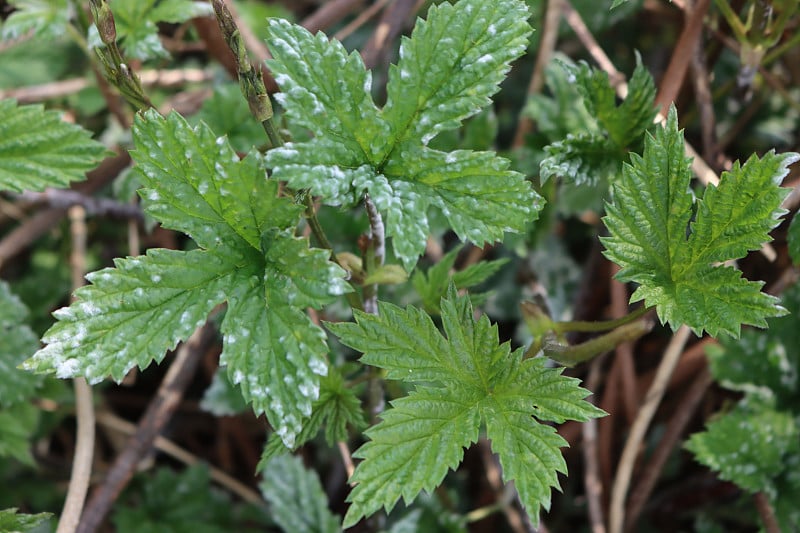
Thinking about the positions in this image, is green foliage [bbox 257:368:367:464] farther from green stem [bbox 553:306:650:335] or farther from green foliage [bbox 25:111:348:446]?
green stem [bbox 553:306:650:335]

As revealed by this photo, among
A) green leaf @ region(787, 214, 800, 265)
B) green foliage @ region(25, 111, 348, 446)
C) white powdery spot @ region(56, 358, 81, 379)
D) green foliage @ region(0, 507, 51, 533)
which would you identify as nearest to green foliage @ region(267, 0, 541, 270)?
green foliage @ region(25, 111, 348, 446)

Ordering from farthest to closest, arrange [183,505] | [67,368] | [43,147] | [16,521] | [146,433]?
[183,505]
[146,433]
[43,147]
[16,521]
[67,368]

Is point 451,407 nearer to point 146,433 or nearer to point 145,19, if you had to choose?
point 146,433

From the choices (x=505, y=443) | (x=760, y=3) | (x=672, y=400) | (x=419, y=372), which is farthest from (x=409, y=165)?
(x=672, y=400)

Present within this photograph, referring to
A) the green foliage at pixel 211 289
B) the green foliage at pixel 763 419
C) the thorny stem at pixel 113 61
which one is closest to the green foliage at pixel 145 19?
the thorny stem at pixel 113 61

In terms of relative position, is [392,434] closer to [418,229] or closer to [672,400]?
[418,229]

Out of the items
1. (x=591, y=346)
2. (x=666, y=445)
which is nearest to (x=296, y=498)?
(x=591, y=346)
